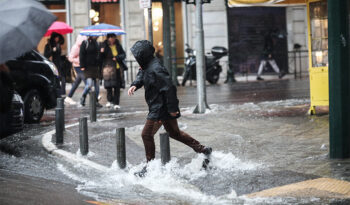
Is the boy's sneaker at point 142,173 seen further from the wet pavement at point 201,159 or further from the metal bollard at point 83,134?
the metal bollard at point 83,134

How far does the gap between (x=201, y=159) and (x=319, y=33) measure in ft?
18.9

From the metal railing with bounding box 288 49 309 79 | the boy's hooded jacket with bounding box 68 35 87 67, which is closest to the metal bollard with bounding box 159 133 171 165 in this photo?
the boy's hooded jacket with bounding box 68 35 87 67

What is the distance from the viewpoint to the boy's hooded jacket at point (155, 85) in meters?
8.45

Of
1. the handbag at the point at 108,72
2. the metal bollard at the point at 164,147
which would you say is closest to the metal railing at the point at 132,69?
the handbag at the point at 108,72

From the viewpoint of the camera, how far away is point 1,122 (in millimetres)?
9664

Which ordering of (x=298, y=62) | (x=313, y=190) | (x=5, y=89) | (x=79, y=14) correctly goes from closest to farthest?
1. (x=5, y=89)
2. (x=313, y=190)
3. (x=79, y=14)
4. (x=298, y=62)

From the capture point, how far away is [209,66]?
27.3 metres

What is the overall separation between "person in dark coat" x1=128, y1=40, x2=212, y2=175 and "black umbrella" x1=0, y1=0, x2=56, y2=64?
184 cm

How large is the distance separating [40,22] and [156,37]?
24068mm

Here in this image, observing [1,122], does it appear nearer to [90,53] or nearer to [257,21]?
[90,53]

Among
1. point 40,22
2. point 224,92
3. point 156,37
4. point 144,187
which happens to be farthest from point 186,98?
point 40,22

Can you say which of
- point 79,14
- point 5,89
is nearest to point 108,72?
point 5,89

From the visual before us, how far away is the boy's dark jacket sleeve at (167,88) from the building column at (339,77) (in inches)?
82.7

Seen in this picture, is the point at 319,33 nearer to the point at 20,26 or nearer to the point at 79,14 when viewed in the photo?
the point at 20,26
